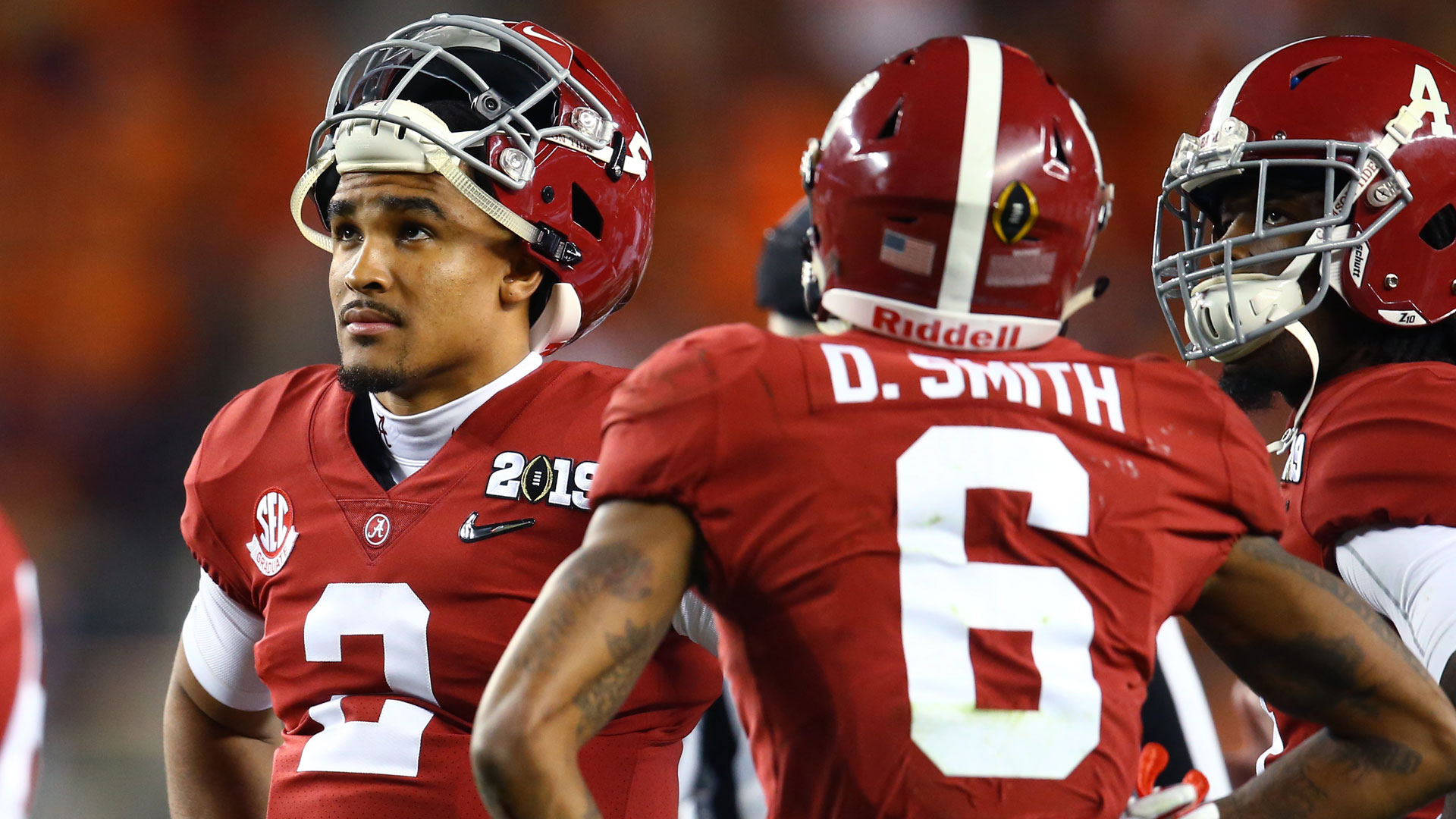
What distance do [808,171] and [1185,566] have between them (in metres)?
0.54

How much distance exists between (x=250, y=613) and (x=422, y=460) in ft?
1.11

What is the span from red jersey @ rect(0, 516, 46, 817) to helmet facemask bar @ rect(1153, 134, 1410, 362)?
5.08 feet

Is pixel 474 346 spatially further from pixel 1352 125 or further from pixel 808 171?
pixel 1352 125

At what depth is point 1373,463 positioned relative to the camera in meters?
1.81

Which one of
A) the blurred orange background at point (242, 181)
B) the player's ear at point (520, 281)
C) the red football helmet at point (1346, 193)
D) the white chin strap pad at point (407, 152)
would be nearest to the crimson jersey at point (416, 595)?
the player's ear at point (520, 281)

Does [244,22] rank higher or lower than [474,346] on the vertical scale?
higher

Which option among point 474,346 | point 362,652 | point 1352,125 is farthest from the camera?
point 1352,125

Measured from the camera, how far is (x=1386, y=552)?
1.77m

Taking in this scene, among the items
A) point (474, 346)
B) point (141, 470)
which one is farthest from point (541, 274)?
point (141, 470)

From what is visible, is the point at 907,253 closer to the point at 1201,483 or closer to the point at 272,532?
the point at 1201,483

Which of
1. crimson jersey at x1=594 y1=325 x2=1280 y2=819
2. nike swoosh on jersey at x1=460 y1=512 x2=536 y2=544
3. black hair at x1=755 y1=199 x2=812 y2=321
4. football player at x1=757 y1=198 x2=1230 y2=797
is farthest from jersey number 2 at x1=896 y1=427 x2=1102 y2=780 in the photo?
black hair at x1=755 y1=199 x2=812 y2=321

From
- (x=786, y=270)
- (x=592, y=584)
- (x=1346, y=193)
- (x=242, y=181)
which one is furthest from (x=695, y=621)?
(x=242, y=181)

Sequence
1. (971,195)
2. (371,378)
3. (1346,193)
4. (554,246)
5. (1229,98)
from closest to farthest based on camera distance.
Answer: (971,195)
(371,378)
(554,246)
(1346,193)
(1229,98)

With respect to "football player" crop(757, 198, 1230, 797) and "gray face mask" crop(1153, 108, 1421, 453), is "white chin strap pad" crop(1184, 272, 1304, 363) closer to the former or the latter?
"gray face mask" crop(1153, 108, 1421, 453)
